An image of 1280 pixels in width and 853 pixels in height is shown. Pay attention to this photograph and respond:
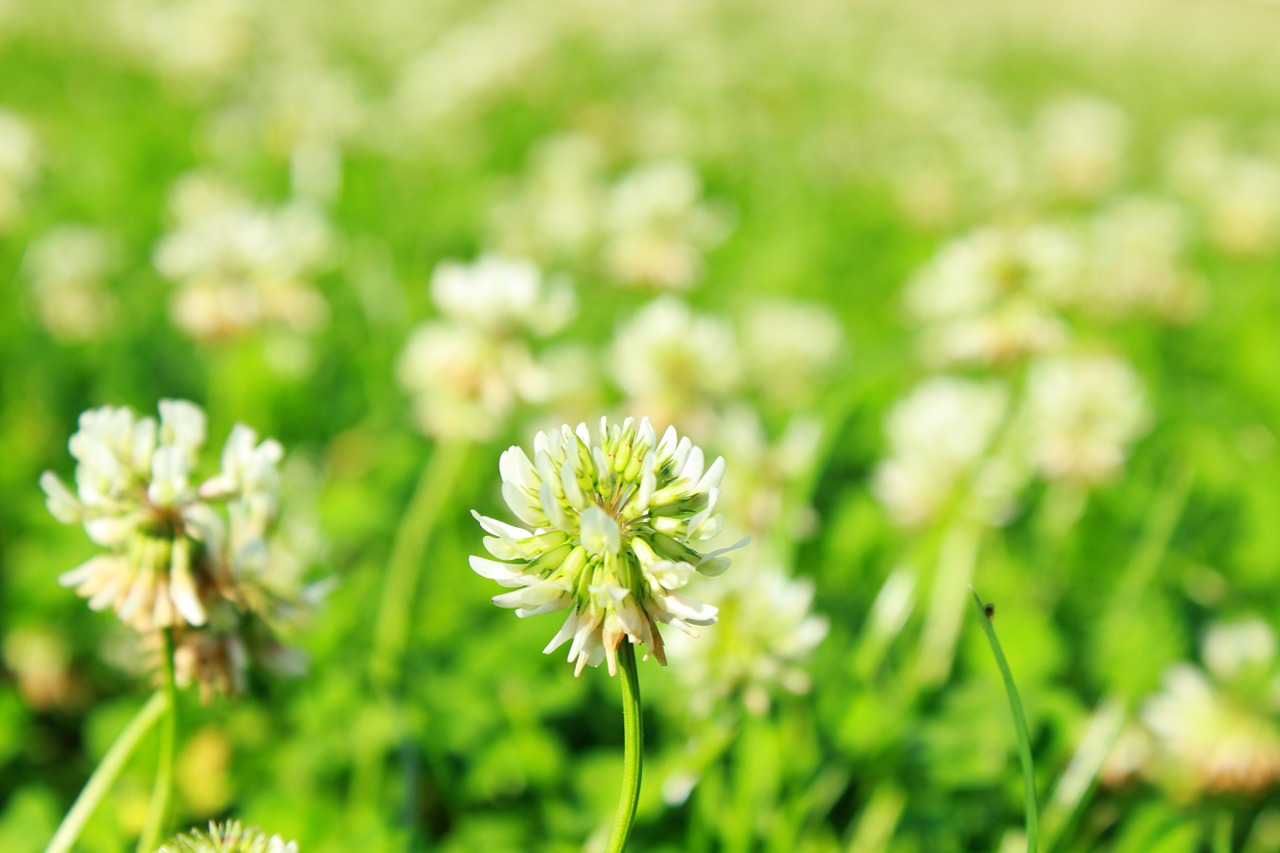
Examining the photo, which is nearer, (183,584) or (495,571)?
(495,571)

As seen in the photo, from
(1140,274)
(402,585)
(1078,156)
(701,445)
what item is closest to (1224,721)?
(701,445)

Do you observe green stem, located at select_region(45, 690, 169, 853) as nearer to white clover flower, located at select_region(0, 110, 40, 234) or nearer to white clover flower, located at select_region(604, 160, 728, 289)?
white clover flower, located at select_region(604, 160, 728, 289)

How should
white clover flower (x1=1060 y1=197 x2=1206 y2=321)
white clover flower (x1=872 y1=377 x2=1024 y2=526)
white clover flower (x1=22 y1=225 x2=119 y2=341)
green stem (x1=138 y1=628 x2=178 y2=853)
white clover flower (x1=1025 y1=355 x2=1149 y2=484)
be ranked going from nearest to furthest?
green stem (x1=138 y1=628 x2=178 y2=853) < white clover flower (x1=872 y1=377 x2=1024 y2=526) < white clover flower (x1=1025 y1=355 x2=1149 y2=484) < white clover flower (x1=22 y1=225 x2=119 y2=341) < white clover flower (x1=1060 y1=197 x2=1206 y2=321)

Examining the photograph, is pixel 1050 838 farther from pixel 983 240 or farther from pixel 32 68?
pixel 32 68

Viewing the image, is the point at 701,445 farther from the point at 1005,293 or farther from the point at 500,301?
the point at 1005,293

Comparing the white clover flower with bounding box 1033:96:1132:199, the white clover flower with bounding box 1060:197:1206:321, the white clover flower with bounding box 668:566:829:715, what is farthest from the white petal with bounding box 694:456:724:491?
the white clover flower with bounding box 1033:96:1132:199

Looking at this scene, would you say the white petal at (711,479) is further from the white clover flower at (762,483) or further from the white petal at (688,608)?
the white clover flower at (762,483)

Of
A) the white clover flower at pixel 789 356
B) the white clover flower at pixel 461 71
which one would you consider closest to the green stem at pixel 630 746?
the white clover flower at pixel 789 356

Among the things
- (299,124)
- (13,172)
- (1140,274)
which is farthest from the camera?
(299,124)
